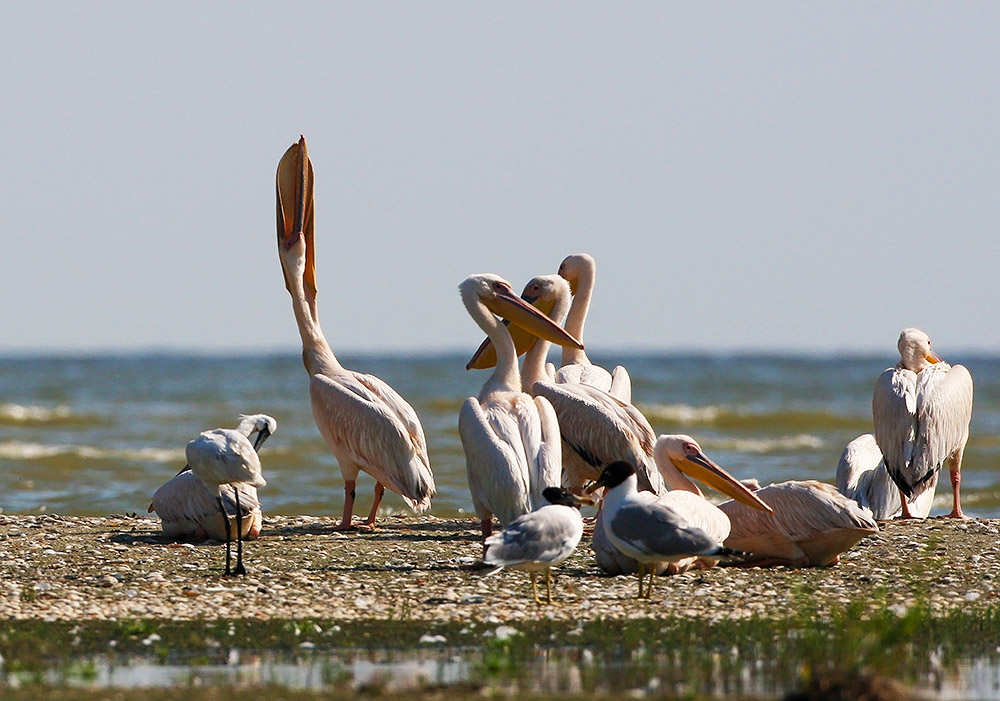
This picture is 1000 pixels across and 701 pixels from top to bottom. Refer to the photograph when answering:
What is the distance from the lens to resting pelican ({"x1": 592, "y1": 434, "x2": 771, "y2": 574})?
718 cm

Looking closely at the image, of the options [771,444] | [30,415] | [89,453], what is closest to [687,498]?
[89,453]

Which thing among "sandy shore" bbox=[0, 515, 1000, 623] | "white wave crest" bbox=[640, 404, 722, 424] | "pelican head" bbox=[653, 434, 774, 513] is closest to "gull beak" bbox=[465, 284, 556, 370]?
"sandy shore" bbox=[0, 515, 1000, 623]

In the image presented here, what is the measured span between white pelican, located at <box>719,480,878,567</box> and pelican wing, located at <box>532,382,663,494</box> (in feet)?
2.27

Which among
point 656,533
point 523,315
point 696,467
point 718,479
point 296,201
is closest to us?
point 656,533

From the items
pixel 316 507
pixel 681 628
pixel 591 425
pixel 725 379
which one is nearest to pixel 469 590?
pixel 681 628

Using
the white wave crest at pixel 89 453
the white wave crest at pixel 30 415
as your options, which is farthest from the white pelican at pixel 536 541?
the white wave crest at pixel 30 415

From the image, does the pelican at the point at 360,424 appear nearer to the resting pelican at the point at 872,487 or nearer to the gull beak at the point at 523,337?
the gull beak at the point at 523,337

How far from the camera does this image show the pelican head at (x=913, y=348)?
33.7ft

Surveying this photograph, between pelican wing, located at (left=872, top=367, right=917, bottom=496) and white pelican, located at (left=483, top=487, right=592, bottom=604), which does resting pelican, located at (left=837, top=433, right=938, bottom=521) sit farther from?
white pelican, located at (left=483, top=487, right=592, bottom=604)

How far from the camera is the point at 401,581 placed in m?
7.28

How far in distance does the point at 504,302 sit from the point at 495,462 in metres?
1.44

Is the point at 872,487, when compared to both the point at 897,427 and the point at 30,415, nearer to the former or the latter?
the point at 897,427

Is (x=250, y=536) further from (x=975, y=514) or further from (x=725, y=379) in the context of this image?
(x=725, y=379)

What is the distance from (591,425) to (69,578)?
3.15m
